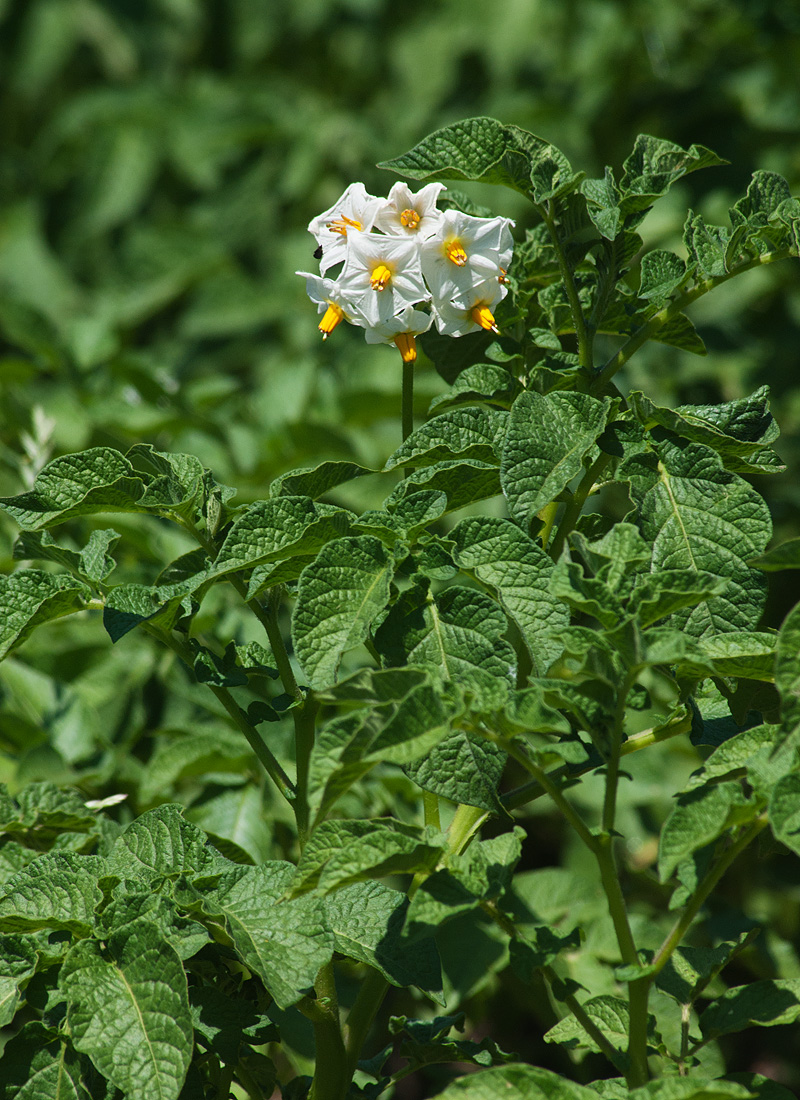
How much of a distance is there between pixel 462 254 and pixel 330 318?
5.3 inches

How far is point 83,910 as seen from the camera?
79 cm

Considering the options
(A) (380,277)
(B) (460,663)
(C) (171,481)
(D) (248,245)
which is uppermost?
(A) (380,277)

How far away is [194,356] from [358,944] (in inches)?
96.8

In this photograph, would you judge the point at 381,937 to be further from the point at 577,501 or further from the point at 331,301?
the point at 331,301

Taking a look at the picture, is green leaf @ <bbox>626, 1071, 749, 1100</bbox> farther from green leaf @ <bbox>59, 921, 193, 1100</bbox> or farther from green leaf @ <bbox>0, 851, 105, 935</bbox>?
green leaf @ <bbox>0, 851, 105, 935</bbox>

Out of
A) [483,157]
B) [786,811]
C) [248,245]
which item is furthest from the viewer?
[248,245]

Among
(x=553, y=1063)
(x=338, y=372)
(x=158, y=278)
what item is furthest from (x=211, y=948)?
(x=158, y=278)

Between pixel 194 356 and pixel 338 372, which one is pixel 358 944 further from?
pixel 194 356

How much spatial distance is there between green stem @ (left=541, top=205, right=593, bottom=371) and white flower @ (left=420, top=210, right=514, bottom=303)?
0.12ft

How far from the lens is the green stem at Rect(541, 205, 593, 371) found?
829 mm

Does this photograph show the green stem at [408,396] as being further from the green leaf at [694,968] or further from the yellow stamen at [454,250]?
the green leaf at [694,968]

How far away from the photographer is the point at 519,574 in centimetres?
75

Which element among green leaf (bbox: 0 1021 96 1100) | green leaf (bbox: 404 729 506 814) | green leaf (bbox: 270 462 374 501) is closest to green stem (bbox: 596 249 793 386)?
green leaf (bbox: 270 462 374 501)

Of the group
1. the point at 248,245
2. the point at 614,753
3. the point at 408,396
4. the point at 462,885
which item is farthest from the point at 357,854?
the point at 248,245
